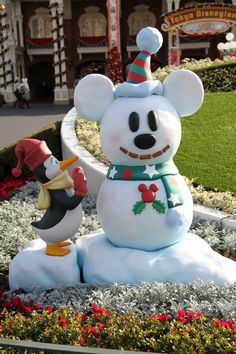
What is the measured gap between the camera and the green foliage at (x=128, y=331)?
282 centimetres

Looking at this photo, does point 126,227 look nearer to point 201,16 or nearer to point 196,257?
point 196,257

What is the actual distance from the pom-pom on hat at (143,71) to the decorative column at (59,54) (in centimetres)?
2282

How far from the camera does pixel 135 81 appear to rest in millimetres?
3795

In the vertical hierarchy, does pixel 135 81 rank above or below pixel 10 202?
above

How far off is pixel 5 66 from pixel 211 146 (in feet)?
68.8

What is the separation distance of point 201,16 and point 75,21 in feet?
48.3

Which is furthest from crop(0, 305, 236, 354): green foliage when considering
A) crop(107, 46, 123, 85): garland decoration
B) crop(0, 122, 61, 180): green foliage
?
crop(107, 46, 123, 85): garland decoration

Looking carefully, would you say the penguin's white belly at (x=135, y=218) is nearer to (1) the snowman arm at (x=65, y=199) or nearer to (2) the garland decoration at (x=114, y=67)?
(1) the snowman arm at (x=65, y=199)

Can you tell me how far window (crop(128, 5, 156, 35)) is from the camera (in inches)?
1160

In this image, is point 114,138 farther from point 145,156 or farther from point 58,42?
point 58,42

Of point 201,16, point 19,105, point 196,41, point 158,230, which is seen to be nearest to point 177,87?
point 158,230

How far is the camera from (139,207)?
3.69m

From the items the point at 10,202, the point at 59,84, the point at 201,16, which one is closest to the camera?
the point at 10,202

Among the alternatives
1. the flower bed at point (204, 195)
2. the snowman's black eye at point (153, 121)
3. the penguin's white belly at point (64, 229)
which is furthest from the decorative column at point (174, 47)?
the penguin's white belly at point (64, 229)
